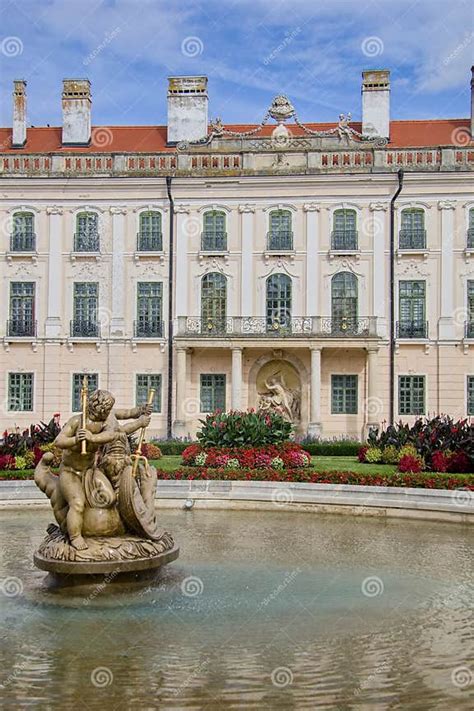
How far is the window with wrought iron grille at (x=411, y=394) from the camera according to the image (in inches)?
1355

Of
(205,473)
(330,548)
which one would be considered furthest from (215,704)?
(205,473)

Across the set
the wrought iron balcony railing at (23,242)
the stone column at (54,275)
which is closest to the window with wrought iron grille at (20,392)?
the stone column at (54,275)

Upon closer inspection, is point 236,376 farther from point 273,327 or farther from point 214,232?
point 214,232

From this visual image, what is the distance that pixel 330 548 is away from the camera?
12.8 metres

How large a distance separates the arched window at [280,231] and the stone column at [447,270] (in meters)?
6.09

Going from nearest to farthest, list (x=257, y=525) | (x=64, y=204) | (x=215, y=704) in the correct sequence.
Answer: (x=215, y=704) → (x=257, y=525) → (x=64, y=204)

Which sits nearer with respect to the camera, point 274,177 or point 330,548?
point 330,548

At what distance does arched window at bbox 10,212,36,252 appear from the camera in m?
36.1

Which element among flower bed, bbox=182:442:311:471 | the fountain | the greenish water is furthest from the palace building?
the fountain

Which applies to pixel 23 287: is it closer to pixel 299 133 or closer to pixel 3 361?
pixel 3 361

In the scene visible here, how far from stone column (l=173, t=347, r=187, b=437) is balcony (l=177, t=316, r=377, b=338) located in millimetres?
882

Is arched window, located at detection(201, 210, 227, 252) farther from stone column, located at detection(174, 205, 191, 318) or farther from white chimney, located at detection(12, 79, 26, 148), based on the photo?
white chimney, located at detection(12, 79, 26, 148)

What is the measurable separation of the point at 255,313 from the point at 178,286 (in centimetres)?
336

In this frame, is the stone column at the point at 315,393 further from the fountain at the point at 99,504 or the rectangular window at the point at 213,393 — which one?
the fountain at the point at 99,504
